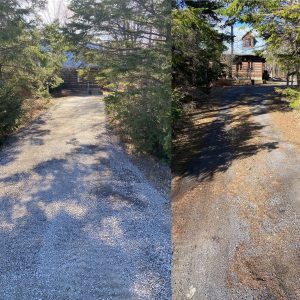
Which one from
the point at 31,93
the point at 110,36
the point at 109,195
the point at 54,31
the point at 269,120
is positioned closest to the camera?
the point at 109,195

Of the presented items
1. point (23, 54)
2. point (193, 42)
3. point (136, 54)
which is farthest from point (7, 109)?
point (193, 42)

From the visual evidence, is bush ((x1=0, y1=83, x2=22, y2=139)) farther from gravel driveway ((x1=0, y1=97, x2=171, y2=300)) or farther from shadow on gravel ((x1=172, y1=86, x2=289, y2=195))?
shadow on gravel ((x1=172, y1=86, x2=289, y2=195))

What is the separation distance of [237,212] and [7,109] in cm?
655

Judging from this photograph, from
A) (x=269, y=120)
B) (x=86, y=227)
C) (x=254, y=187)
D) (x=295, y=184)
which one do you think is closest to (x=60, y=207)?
(x=86, y=227)

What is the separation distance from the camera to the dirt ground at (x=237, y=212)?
3.67 m

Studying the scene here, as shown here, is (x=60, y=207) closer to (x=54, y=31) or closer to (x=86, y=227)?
(x=86, y=227)

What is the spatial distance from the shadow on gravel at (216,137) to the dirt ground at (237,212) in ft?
0.08

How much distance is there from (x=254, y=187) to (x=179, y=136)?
3.48m

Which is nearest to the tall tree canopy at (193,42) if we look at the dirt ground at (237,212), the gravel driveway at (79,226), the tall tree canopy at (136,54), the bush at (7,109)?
the tall tree canopy at (136,54)

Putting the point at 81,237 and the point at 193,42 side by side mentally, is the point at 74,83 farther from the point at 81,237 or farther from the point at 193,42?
the point at 81,237

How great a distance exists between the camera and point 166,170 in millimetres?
7230

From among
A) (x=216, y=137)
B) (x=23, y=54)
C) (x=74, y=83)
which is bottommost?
(x=216, y=137)

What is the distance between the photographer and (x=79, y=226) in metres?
4.86

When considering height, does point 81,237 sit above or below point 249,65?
below
